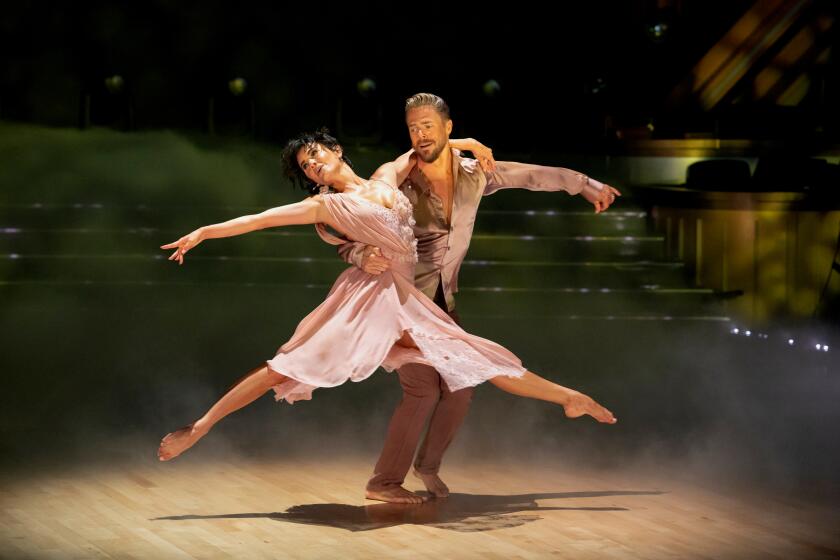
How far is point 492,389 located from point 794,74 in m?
5.03

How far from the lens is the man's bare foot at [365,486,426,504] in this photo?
17.3 ft

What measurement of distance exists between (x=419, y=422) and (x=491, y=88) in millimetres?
6975

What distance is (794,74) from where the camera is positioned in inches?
456

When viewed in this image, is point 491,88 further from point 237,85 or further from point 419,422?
point 419,422

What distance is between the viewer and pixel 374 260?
5.12 metres

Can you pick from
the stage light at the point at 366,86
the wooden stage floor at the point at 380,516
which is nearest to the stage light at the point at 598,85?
the stage light at the point at 366,86

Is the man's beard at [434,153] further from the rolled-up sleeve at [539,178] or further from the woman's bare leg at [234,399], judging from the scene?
the woman's bare leg at [234,399]

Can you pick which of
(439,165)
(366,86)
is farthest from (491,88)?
(439,165)

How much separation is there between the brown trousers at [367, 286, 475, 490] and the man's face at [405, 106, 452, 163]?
1.67ft

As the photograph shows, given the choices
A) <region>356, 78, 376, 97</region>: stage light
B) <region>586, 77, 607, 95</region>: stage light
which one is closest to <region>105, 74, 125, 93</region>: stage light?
<region>356, 78, 376, 97</region>: stage light

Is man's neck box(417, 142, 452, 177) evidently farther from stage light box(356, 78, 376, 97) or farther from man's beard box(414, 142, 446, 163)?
stage light box(356, 78, 376, 97)

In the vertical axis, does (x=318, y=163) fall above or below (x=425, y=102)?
below

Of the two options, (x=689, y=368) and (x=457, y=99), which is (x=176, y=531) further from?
(x=457, y=99)

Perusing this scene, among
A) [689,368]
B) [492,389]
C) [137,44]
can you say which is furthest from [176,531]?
[137,44]
